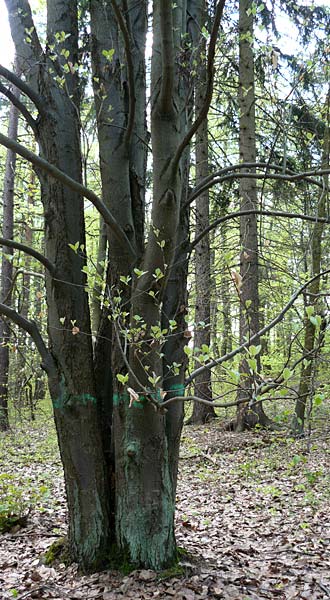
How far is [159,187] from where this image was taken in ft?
11.2

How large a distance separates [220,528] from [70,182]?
3842mm

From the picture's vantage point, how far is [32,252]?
3330 mm

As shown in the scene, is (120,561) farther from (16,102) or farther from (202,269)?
(202,269)

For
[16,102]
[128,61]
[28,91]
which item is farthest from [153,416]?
[28,91]

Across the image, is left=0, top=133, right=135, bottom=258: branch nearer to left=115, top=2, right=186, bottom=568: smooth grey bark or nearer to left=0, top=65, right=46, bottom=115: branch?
left=115, top=2, right=186, bottom=568: smooth grey bark

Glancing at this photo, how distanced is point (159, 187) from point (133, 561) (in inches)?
106

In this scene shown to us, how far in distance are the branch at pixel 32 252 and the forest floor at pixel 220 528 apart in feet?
7.50

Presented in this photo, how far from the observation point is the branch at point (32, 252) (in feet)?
10.6

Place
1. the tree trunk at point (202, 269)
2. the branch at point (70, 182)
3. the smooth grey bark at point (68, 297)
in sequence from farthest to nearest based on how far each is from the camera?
1. the tree trunk at point (202, 269)
2. the smooth grey bark at point (68, 297)
3. the branch at point (70, 182)

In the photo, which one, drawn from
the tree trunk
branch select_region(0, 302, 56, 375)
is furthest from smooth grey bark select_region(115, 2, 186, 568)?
the tree trunk

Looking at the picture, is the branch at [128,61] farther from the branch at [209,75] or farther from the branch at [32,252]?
the branch at [32,252]

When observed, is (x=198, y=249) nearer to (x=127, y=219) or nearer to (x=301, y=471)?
(x=301, y=471)

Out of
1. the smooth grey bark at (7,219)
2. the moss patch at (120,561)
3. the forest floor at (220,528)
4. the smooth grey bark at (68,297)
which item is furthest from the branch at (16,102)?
the smooth grey bark at (7,219)

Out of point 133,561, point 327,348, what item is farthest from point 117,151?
point 327,348
